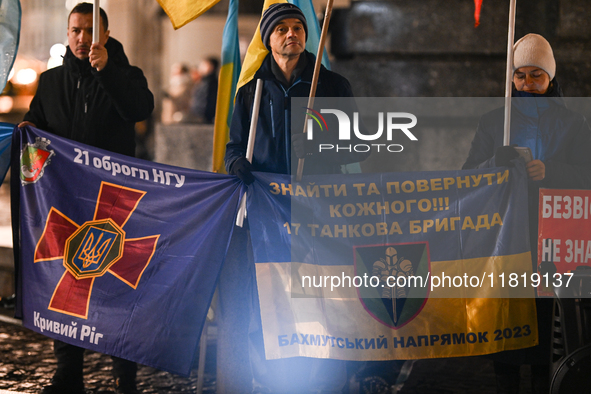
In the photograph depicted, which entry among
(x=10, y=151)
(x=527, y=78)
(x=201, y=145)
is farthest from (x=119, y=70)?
(x=201, y=145)

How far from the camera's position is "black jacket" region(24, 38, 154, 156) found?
4.30 m

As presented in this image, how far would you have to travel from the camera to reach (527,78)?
3.93 meters

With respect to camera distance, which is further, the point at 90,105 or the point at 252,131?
the point at 90,105

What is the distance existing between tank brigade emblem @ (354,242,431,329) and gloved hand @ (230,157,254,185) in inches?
28.9

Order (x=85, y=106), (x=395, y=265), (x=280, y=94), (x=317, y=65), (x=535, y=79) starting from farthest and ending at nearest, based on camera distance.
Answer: (x=85, y=106)
(x=535, y=79)
(x=280, y=94)
(x=395, y=265)
(x=317, y=65)

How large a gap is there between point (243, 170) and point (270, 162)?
0.26 m

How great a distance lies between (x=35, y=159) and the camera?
427 centimetres

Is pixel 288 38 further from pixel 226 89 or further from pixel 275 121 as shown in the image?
pixel 226 89

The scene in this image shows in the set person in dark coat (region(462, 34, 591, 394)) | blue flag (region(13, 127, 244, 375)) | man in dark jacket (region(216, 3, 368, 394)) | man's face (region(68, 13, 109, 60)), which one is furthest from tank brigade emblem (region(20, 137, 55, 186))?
person in dark coat (region(462, 34, 591, 394))

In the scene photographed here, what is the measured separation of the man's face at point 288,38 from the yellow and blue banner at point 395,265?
2.46ft

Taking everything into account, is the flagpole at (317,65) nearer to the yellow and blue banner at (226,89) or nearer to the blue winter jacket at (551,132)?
the blue winter jacket at (551,132)

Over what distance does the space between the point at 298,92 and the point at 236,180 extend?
635 millimetres

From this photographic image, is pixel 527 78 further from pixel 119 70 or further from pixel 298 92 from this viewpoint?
pixel 119 70

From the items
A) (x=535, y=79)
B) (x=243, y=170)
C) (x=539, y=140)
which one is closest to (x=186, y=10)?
(x=243, y=170)
